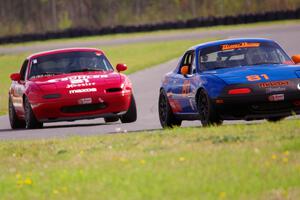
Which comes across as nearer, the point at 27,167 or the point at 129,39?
the point at 27,167

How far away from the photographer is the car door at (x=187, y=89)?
1470cm

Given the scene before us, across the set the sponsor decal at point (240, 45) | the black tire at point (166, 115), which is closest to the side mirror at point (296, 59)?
the sponsor decal at point (240, 45)

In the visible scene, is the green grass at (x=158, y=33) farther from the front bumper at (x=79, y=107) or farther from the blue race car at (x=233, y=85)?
the blue race car at (x=233, y=85)

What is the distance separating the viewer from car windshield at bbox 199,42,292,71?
14.8 meters

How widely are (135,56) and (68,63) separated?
98.2 feet

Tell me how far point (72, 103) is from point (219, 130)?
599cm

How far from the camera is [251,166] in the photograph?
863 cm

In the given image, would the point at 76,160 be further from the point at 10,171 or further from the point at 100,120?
the point at 100,120

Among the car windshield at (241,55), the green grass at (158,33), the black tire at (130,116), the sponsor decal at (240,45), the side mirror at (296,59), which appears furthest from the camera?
the green grass at (158,33)

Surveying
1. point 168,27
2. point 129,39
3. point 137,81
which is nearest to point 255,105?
point 137,81

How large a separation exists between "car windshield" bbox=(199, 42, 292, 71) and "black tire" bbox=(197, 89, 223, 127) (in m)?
0.81

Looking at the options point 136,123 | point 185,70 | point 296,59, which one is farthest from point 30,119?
point 296,59

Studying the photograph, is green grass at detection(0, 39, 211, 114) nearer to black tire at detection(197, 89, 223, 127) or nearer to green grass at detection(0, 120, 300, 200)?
black tire at detection(197, 89, 223, 127)

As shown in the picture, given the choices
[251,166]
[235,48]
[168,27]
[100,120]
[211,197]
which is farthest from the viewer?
[168,27]
